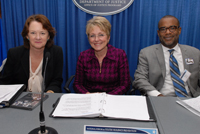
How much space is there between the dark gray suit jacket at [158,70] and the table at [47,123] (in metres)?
0.99

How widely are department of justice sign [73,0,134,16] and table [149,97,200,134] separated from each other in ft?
5.27

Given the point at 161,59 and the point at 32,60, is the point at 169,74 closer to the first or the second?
the point at 161,59

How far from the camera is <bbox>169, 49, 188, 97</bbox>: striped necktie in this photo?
6.15 feet

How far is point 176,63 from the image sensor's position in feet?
6.27

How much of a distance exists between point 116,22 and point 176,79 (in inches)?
47.4

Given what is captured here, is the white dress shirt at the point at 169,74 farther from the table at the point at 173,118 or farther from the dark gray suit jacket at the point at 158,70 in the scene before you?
the table at the point at 173,118

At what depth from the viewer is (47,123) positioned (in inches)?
37.2

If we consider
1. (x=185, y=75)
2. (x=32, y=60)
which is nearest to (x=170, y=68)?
(x=185, y=75)

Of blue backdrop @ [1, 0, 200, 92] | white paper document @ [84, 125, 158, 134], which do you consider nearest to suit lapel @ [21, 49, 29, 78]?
blue backdrop @ [1, 0, 200, 92]

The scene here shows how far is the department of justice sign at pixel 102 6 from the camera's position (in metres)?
2.38

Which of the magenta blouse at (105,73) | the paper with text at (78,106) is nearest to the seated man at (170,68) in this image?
the magenta blouse at (105,73)

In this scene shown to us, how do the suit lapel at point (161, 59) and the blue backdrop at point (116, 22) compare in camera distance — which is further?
the blue backdrop at point (116, 22)

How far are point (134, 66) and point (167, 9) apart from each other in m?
0.96

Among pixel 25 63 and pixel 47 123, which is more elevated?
pixel 25 63
